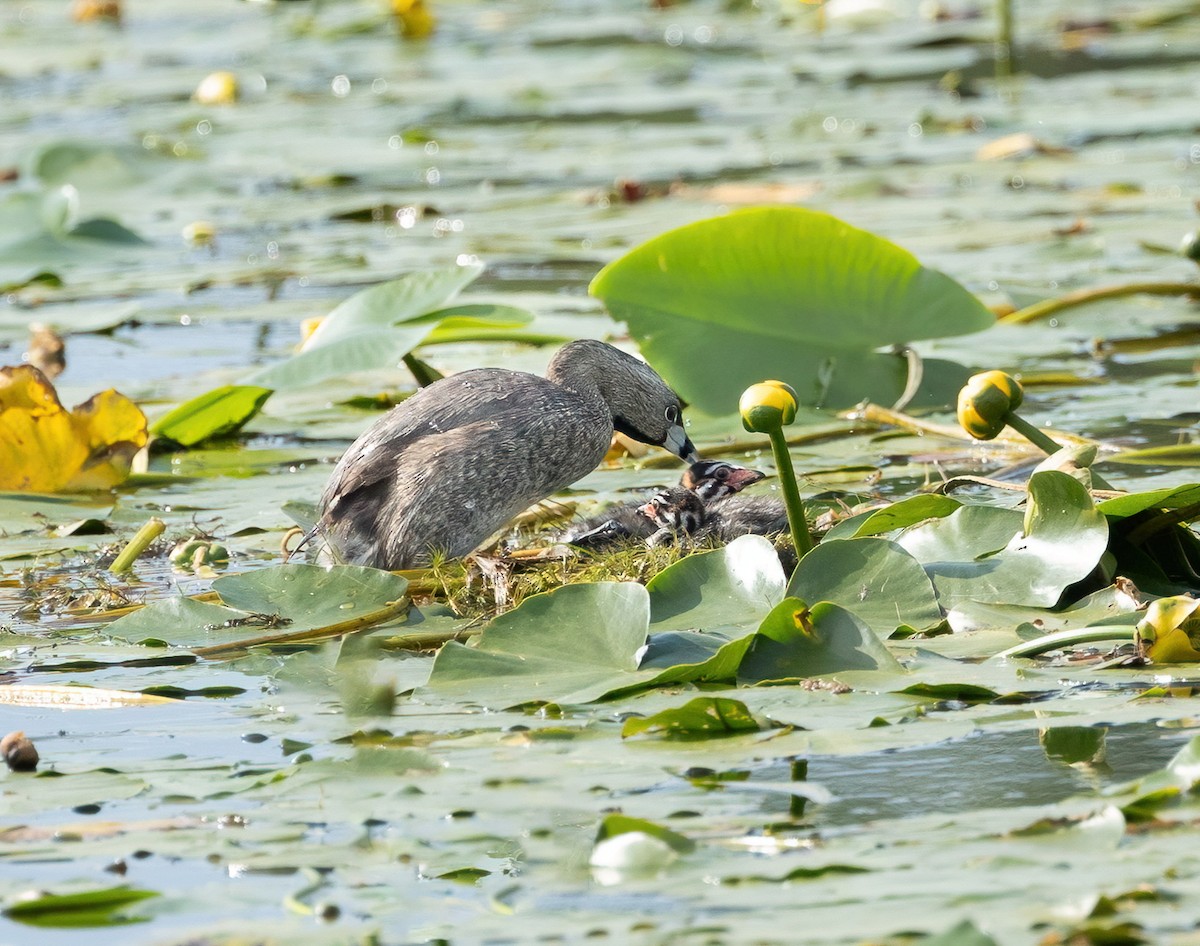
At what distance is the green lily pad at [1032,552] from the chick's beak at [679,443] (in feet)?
4.24

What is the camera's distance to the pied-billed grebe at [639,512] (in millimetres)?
4438

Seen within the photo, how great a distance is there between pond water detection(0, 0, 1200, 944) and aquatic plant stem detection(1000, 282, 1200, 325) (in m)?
0.11

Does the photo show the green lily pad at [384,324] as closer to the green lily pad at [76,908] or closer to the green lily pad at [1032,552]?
the green lily pad at [1032,552]

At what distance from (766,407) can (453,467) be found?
0.99 meters

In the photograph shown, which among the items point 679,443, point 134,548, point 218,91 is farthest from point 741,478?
point 218,91

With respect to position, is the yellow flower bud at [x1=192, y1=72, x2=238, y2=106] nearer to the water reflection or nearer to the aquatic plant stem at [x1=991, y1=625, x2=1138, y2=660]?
the aquatic plant stem at [x1=991, y1=625, x2=1138, y2=660]

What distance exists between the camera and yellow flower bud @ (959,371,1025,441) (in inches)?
151

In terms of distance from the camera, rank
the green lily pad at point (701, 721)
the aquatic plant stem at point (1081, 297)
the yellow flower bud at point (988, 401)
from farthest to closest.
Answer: the aquatic plant stem at point (1081, 297)
the yellow flower bud at point (988, 401)
the green lily pad at point (701, 721)

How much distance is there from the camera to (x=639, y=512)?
4.54m

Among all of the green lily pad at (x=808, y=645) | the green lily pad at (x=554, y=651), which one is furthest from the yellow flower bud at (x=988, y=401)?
the green lily pad at (x=554, y=651)

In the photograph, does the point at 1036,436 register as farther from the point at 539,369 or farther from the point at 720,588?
the point at 539,369

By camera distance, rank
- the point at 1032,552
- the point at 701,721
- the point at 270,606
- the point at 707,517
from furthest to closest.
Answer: the point at 707,517
the point at 270,606
the point at 1032,552
the point at 701,721

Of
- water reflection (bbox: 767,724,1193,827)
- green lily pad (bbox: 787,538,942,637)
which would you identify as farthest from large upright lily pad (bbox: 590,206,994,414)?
water reflection (bbox: 767,724,1193,827)

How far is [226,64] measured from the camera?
53.5ft
